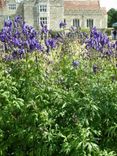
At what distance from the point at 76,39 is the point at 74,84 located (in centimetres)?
237

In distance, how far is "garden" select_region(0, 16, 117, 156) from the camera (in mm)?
4375

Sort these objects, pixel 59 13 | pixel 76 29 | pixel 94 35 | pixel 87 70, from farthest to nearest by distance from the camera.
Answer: pixel 59 13 → pixel 76 29 → pixel 94 35 → pixel 87 70

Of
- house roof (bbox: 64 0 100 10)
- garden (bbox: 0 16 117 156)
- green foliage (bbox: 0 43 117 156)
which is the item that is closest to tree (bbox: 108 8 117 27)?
house roof (bbox: 64 0 100 10)

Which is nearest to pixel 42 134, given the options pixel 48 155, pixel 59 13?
pixel 48 155

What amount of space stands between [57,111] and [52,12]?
154ft

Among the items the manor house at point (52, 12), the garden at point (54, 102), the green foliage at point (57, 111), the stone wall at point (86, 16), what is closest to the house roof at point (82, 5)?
the manor house at point (52, 12)

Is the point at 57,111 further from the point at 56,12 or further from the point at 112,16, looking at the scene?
the point at 112,16

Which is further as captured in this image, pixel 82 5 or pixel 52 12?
pixel 82 5

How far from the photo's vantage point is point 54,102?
463 centimetres

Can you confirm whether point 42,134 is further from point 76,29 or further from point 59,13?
point 59,13

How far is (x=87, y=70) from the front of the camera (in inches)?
207

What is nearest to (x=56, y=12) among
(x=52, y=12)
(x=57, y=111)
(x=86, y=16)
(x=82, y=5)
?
(x=52, y=12)

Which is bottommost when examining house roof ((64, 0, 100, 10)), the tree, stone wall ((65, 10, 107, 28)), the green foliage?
the tree

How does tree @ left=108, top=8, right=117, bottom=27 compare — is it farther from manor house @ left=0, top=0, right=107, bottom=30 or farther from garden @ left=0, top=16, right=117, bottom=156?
garden @ left=0, top=16, right=117, bottom=156
